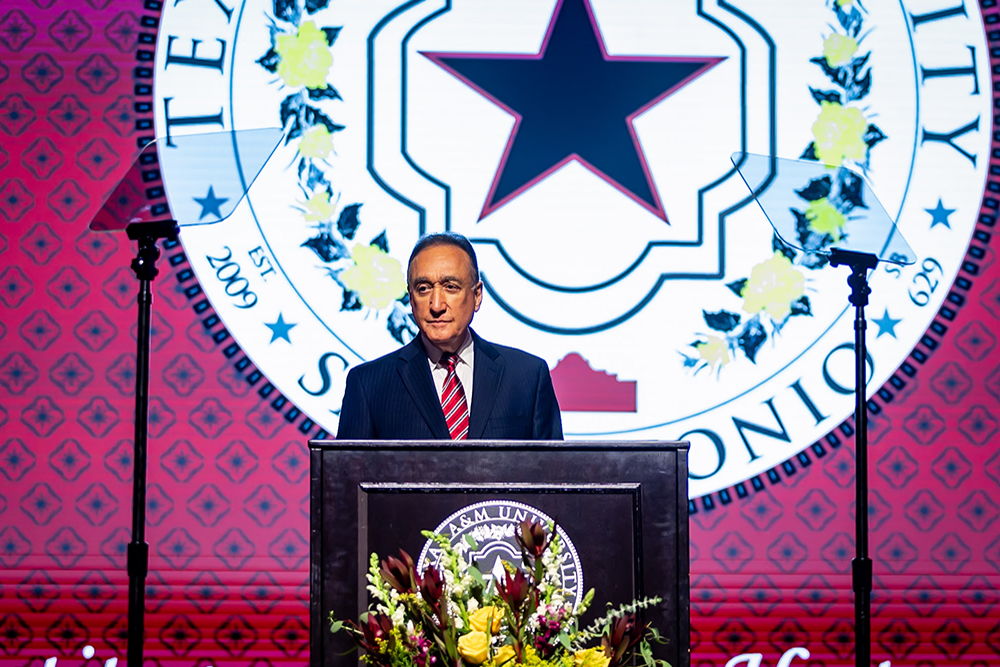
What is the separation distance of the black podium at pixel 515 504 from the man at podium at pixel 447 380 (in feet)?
1.72

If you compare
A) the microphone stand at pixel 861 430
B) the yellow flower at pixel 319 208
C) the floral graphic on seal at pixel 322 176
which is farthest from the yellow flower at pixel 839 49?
the yellow flower at pixel 319 208

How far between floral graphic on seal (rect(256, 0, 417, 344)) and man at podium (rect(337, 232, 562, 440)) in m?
0.98

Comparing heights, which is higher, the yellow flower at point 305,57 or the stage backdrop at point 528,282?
the yellow flower at point 305,57

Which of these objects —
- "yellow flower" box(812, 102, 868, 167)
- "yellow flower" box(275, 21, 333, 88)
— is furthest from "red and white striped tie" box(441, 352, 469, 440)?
"yellow flower" box(812, 102, 868, 167)

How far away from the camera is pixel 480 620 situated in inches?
38.5

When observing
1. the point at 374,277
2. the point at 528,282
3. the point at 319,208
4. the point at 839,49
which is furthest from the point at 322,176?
the point at 839,49

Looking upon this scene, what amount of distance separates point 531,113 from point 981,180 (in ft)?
5.03

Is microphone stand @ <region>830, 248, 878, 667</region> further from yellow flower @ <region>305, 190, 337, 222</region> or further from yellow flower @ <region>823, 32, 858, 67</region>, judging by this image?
yellow flower @ <region>305, 190, 337, 222</region>

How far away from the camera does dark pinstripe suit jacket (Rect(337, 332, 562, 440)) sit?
72.9 inches

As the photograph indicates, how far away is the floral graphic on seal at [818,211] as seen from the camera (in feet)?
10.2

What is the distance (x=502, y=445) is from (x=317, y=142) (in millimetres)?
2104

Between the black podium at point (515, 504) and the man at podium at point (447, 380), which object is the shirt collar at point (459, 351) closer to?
the man at podium at point (447, 380)

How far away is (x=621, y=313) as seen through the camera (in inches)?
122

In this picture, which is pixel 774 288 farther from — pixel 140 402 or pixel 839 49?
pixel 140 402
